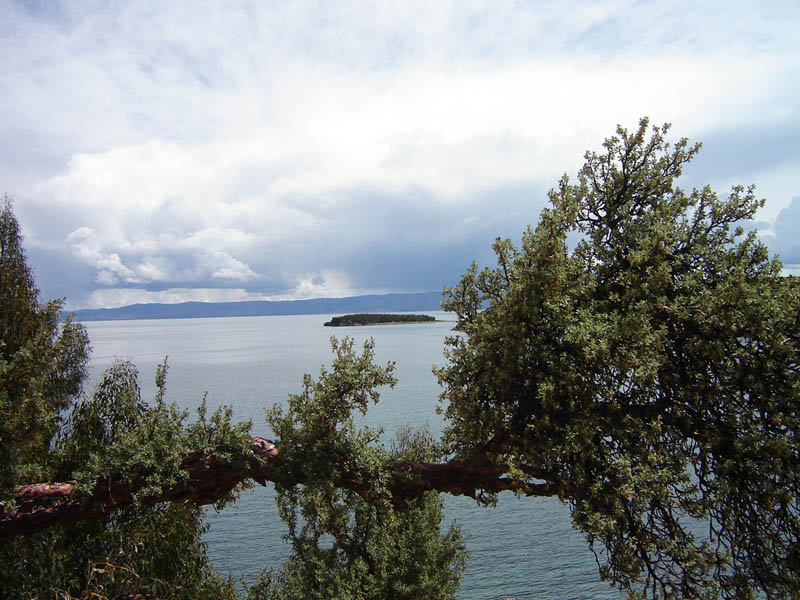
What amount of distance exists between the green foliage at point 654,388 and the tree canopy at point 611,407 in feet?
0.15

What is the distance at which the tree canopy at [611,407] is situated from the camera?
10219 millimetres

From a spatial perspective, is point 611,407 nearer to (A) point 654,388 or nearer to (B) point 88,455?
(A) point 654,388

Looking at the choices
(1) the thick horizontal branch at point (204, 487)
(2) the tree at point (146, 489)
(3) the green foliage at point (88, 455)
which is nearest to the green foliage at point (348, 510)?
(2) the tree at point (146, 489)

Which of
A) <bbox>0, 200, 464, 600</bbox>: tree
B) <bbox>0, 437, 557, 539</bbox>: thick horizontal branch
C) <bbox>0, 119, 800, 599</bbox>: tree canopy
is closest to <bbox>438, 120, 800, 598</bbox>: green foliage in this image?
<bbox>0, 119, 800, 599</bbox>: tree canopy

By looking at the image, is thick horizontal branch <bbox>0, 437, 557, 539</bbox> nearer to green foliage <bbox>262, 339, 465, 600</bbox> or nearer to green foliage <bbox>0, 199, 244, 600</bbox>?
green foliage <bbox>0, 199, 244, 600</bbox>

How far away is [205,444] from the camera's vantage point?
13680mm

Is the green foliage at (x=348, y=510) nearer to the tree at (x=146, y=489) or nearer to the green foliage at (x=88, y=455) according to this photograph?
the tree at (x=146, y=489)

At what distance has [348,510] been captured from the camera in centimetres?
1748

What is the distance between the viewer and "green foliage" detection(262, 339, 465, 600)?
13.3 m

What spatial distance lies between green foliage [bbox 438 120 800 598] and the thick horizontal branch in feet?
4.30

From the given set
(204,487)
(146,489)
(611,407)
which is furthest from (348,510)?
(611,407)

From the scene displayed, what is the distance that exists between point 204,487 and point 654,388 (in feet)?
34.4

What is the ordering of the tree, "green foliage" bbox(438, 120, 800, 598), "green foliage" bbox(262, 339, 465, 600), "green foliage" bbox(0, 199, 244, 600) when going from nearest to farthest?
"green foliage" bbox(438, 120, 800, 598) < "green foliage" bbox(0, 199, 244, 600) < the tree < "green foliage" bbox(262, 339, 465, 600)

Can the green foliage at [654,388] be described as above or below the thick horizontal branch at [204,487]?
above
